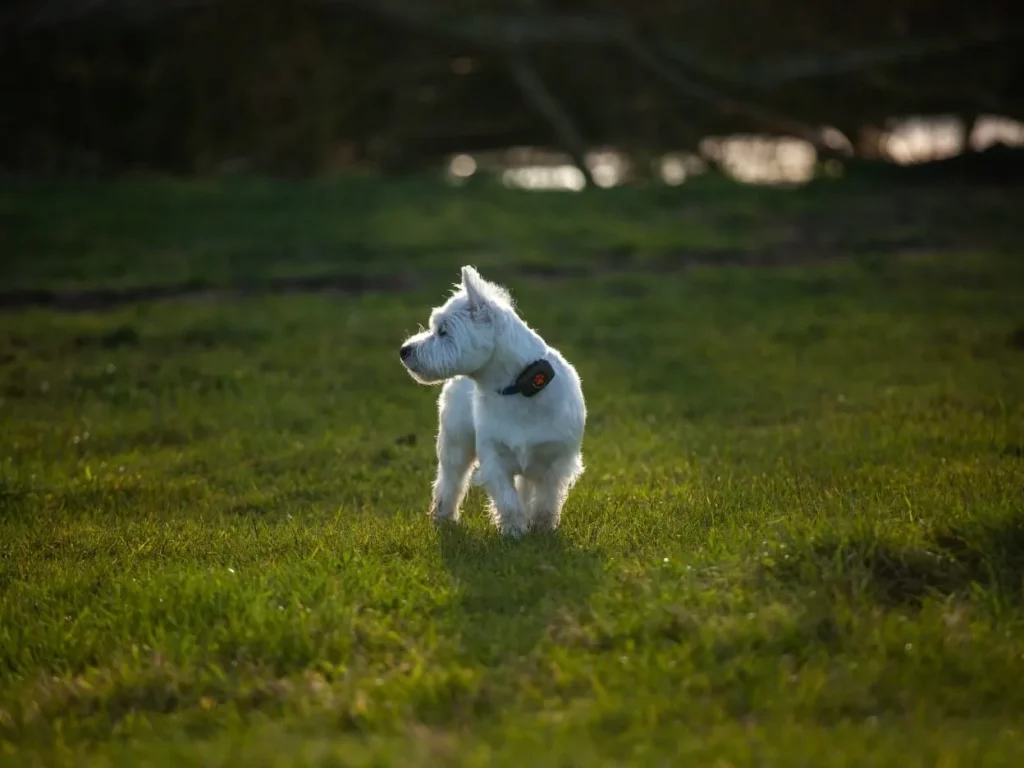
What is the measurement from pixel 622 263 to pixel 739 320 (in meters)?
3.91

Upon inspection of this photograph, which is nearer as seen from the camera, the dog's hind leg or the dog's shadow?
the dog's shadow

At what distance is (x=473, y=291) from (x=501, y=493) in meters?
1.21

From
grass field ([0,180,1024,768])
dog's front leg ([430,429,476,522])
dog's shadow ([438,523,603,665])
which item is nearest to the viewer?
grass field ([0,180,1024,768])

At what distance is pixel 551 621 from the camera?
20.3 feet

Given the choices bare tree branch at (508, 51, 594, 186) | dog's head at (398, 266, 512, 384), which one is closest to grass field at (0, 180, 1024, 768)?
dog's head at (398, 266, 512, 384)

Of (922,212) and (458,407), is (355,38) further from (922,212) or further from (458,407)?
(458,407)

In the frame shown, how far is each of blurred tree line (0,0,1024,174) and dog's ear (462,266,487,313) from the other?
19980 mm

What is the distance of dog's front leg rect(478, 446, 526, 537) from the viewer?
788cm

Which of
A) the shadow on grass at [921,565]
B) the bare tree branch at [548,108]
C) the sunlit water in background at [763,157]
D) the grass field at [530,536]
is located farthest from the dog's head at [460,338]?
the bare tree branch at [548,108]

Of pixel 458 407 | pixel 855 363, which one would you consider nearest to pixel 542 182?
pixel 855 363

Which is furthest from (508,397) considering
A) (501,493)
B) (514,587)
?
(514,587)

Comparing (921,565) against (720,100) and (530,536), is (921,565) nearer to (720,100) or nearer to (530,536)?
(530,536)

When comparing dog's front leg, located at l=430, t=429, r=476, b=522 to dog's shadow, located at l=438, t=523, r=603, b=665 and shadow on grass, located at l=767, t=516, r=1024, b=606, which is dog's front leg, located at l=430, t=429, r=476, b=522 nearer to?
dog's shadow, located at l=438, t=523, r=603, b=665

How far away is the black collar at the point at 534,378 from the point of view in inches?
307
